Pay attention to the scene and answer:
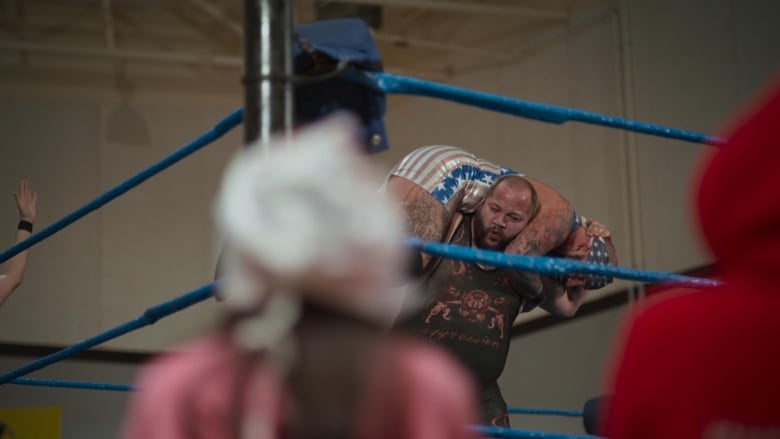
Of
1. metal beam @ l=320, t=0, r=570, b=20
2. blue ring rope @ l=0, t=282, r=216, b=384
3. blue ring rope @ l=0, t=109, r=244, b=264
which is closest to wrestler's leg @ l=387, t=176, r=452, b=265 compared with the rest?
blue ring rope @ l=0, t=109, r=244, b=264

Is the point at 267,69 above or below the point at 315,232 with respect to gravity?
above

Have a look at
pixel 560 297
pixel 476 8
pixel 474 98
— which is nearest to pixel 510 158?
pixel 476 8

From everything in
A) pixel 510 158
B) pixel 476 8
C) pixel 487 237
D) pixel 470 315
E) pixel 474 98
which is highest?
pixel 476 8

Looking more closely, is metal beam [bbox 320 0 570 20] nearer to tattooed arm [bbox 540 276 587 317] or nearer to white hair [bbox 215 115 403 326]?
tattooed arm [bbox 540 276 587 317]

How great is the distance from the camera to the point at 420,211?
9.38 ft

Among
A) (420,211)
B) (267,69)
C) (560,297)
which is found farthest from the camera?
(560,297)

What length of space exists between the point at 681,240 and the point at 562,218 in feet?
10.5

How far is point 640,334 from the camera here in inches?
45.3

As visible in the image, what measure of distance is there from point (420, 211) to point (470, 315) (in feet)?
1.16

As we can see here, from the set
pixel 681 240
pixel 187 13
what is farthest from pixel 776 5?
pixel 187 13

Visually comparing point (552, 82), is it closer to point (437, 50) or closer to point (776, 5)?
point (437, 50)

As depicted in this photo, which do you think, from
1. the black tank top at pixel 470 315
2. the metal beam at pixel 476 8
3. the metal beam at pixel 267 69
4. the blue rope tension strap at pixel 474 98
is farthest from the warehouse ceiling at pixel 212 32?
the metal beam at pixel 267 69

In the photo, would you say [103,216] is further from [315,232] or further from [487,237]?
[315,232]

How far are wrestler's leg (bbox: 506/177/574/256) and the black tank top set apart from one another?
10cm
